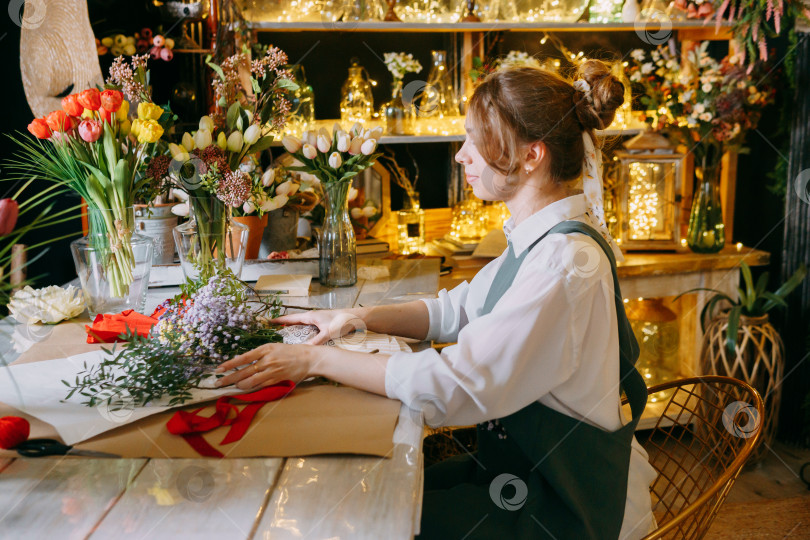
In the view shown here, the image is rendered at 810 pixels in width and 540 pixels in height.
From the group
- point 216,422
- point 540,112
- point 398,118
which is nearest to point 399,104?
point 398,118

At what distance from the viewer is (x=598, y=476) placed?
3.93 feet

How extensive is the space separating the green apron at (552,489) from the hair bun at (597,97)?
209mm

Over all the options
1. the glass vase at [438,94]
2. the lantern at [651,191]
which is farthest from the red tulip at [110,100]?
the lantern at [651,191]

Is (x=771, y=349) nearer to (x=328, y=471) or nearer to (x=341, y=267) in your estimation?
(x=341, y=267)

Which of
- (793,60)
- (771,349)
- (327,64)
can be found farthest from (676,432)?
(327,64)

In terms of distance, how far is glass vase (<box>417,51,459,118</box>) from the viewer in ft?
9.14

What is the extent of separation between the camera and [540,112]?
1.32 meters

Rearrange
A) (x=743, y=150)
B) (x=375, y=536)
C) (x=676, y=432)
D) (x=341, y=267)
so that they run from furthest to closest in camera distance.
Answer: (x=676, y=432)
(x=743, y=150)
(x=341, y=267)
(x=375, y=536)

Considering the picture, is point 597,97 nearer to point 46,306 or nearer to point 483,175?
point 483,175

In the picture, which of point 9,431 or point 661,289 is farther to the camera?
point 661,289

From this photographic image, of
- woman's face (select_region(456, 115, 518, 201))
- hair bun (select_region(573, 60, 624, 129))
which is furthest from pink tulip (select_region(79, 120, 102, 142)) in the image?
hair bun (select_region(573, 60, 624, 129))

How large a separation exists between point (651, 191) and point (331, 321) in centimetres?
175

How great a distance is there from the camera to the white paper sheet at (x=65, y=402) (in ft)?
3.21

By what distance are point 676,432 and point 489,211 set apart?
1123 millimetres
